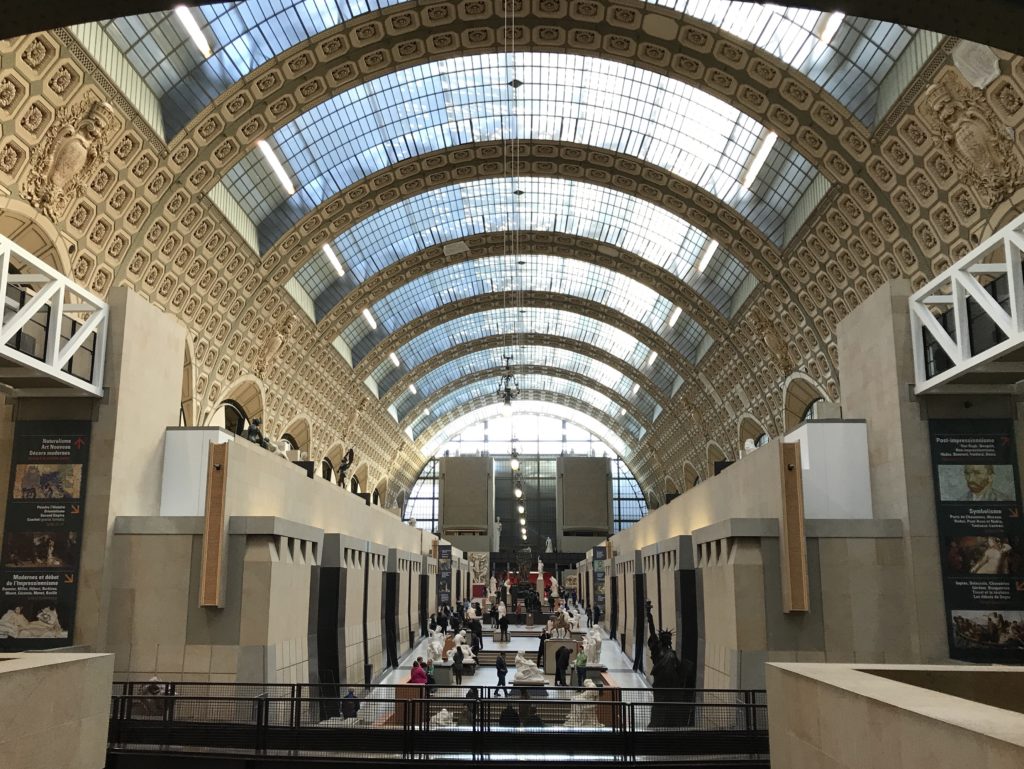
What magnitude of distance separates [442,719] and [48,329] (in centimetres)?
1015

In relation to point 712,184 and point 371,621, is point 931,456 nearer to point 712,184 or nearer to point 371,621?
point 371,621

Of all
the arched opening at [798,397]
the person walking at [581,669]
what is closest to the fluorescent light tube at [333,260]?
the arched opening at [798,397]

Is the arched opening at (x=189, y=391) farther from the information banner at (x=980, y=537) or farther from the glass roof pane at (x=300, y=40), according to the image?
the information banner at (x=980, y=537)

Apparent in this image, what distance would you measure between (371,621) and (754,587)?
13.7 m

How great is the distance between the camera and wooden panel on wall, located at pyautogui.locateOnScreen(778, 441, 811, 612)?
52.6 ft

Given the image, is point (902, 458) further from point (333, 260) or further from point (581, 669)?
point (333, 260)

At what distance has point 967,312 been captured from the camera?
15.5 m

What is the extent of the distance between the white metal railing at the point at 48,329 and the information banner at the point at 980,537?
53.8 ft

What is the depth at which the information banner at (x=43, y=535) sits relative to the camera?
639 inches

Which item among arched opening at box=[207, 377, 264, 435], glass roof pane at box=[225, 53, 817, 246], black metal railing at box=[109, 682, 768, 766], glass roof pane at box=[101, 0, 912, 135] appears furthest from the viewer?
arched opening at box=[207, 377, 264, 435]

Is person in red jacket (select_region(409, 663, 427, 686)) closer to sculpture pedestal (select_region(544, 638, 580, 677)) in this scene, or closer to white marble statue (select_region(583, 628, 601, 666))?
sculpture pedestal (select_region(544, 638, 580, 677))

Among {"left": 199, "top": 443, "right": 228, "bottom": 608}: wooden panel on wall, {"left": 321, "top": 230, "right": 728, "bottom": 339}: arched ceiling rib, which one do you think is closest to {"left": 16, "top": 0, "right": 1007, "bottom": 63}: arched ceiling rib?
{"left": 199, "top": 443, "right": 228, "bottom": 608}: wooden panel on wall

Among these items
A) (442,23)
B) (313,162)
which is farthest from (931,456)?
(313,162)

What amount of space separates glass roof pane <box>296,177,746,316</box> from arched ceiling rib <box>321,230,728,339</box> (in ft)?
1.37
